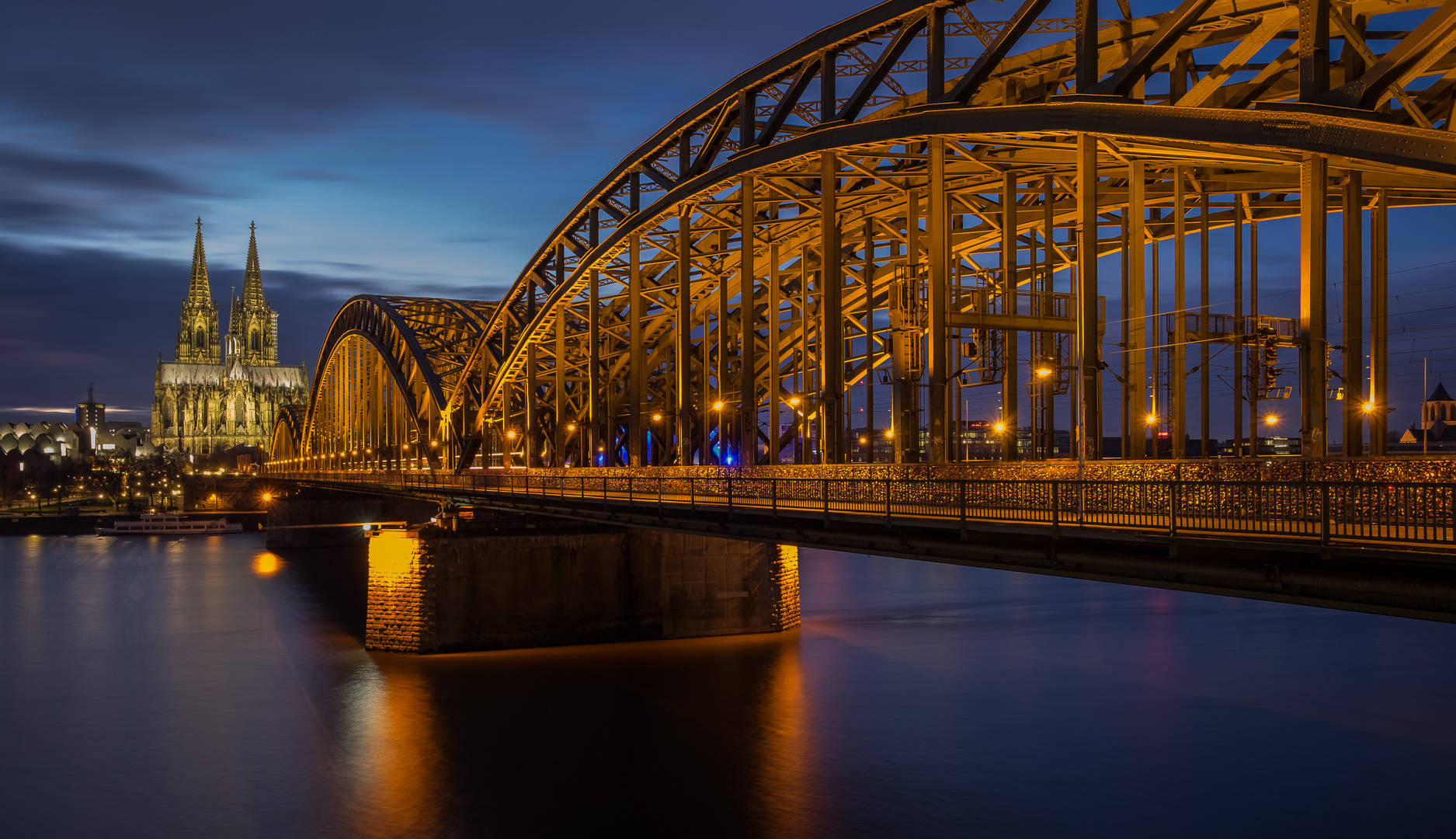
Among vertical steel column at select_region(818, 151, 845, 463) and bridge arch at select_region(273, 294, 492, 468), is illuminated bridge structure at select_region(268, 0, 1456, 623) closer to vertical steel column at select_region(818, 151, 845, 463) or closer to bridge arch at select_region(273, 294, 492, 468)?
vertical steel column at select_region(818, 151, 845, 463)

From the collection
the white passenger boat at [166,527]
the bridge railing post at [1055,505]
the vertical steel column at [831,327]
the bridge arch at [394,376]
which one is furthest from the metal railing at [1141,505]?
the white passenger boat at [166,527]

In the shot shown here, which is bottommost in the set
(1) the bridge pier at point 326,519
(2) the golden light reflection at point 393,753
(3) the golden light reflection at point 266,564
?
(3) the golden light reflection at point 266,564

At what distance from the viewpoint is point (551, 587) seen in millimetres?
44812

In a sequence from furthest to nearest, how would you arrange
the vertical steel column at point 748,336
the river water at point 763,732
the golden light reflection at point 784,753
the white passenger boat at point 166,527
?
the white passenger boat at point 166,527, the vertical steel column at point 748,336, the river water at point 763,732, the golden light reflection at point 784,753

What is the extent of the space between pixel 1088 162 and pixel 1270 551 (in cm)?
1427

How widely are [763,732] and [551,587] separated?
13026 millimetres

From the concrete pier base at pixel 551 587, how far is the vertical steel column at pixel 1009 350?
1430cm

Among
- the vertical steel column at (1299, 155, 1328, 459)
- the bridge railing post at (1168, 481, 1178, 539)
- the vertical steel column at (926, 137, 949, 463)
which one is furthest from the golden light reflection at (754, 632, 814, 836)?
the vertical steel column at (1299, 155, 1328, 459)

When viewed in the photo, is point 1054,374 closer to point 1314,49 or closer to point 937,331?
point 937,331

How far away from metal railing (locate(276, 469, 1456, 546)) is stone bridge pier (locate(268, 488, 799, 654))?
11897 millimetres

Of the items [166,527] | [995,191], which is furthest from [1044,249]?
[166,527]

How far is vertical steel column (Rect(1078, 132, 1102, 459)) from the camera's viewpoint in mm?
26969

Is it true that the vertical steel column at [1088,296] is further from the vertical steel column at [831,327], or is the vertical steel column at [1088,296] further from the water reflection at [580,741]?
the water reflection at [580,741]

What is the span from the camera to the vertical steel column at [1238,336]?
2880 cm
